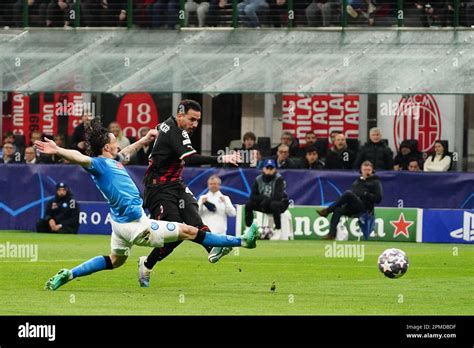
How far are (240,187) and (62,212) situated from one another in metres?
4.03

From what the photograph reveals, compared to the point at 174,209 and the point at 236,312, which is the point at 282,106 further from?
the point at 236,312

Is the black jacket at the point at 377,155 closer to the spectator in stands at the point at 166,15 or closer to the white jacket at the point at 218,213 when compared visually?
the white jacket at the point at 218,213

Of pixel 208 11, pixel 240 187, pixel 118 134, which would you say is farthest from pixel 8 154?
pixel 208 11

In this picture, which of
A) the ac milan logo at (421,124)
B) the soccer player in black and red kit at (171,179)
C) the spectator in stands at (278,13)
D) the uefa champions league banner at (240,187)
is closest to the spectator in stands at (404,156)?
the uefa champions league banner at (240,187)

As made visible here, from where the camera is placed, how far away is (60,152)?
14.6 meters

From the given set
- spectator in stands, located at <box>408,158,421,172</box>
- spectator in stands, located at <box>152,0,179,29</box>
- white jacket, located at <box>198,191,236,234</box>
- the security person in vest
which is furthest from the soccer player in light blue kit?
spectator in stands, located at <box>152,0,179,29</box>

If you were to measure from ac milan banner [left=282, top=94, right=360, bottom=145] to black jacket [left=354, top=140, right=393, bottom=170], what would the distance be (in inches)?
208

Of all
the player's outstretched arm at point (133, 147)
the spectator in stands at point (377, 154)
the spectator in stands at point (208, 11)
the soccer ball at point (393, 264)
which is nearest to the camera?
the player's outstretched arm at point (133, 147)

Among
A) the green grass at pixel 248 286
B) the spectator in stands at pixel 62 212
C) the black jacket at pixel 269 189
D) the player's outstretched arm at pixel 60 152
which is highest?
the player's outstretched arm at pixel 60 152

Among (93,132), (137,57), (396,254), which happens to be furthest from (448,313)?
(137,57)

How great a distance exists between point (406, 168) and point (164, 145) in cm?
1460

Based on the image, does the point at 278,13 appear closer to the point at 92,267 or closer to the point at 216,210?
the point at 216,210

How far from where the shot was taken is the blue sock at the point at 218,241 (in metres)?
16.1

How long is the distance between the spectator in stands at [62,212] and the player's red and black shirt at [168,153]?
42.0 feet
